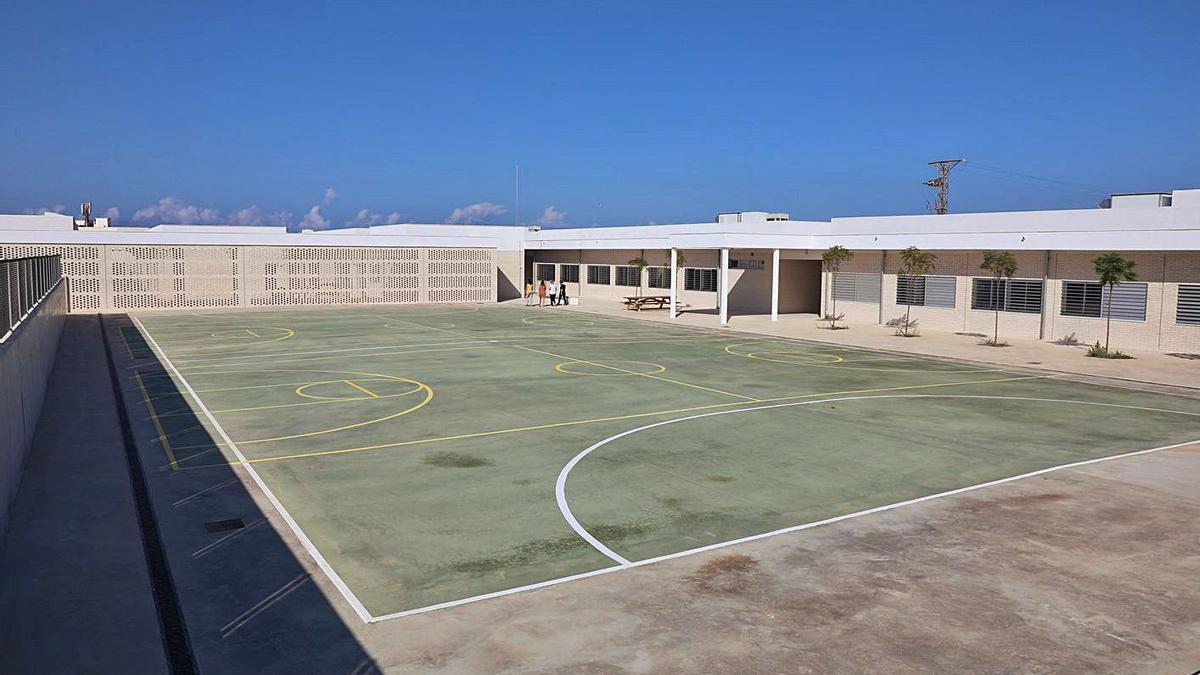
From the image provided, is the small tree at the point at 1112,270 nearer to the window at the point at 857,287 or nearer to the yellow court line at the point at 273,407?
the window at the point at 857,287

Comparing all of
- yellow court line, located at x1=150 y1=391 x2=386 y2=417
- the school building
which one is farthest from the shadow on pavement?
the school building

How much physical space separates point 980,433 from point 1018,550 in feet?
23.3

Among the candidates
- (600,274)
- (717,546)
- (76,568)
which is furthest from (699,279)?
(76,568)

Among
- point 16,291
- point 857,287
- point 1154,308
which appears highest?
point 857,287

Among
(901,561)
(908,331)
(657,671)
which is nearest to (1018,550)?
(901,561)

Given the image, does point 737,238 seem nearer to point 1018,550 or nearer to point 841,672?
point 1018,550

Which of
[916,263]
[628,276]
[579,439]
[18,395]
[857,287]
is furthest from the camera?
[628,276]

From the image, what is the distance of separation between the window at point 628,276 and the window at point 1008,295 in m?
23.1

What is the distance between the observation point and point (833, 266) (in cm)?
4294

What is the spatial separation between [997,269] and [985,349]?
472 cm

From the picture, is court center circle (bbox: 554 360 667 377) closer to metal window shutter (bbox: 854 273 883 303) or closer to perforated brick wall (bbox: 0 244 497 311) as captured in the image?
metal window shutter (bbox: 854 273 883 303)

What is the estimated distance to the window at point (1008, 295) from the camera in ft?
115

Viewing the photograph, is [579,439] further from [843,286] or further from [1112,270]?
[843,286]

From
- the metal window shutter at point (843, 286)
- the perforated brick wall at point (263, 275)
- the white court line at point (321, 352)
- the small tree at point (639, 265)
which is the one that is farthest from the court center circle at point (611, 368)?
the perforated brick wall at point (263, 275)
